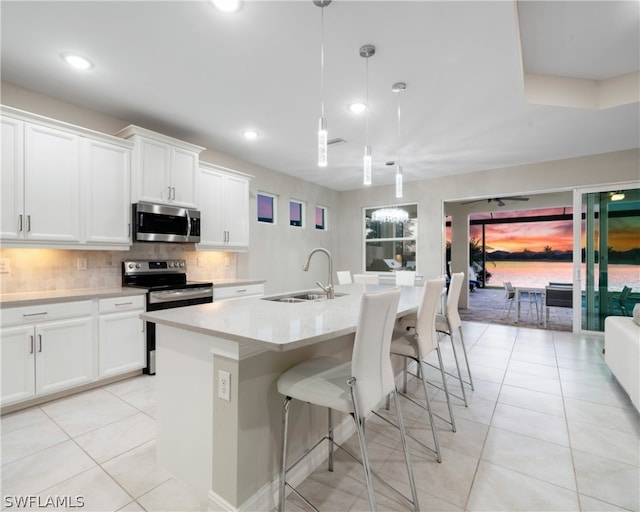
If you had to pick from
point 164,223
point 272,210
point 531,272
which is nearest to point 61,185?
point 164,223

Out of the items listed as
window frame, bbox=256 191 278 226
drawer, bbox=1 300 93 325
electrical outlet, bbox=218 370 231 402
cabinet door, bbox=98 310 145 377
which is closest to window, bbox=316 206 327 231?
window frame, bbox=256 191 278 226

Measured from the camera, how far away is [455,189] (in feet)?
19.0

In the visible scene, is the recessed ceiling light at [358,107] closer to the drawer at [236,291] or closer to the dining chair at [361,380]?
the dining chair at [361,380]

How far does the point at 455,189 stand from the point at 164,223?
4894 millimetres

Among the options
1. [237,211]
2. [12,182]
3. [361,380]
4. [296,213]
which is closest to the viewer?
[361,380]

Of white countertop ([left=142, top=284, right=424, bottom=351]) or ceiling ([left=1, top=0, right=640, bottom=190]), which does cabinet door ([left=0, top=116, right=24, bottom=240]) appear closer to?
ceiling ([left=1, top=0, right=640, bottom=190])

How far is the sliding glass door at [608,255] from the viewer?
4.54m

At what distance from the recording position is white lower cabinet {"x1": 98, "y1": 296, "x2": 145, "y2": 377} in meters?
2.88

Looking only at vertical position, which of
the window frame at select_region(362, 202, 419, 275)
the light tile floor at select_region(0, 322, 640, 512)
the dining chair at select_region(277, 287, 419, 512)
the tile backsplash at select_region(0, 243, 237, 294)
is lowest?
the light tile floor at select_region(0, 322, 640, 512)

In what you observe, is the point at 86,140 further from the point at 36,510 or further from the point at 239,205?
the point at 36,510

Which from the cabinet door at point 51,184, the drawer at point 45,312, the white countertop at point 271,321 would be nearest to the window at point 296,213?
the cabinet door at point 51,184

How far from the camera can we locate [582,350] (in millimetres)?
4152

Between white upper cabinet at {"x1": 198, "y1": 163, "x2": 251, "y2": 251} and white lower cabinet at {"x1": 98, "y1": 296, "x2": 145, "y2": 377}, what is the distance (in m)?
1.19

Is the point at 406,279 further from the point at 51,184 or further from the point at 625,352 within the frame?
the point at 51,184
